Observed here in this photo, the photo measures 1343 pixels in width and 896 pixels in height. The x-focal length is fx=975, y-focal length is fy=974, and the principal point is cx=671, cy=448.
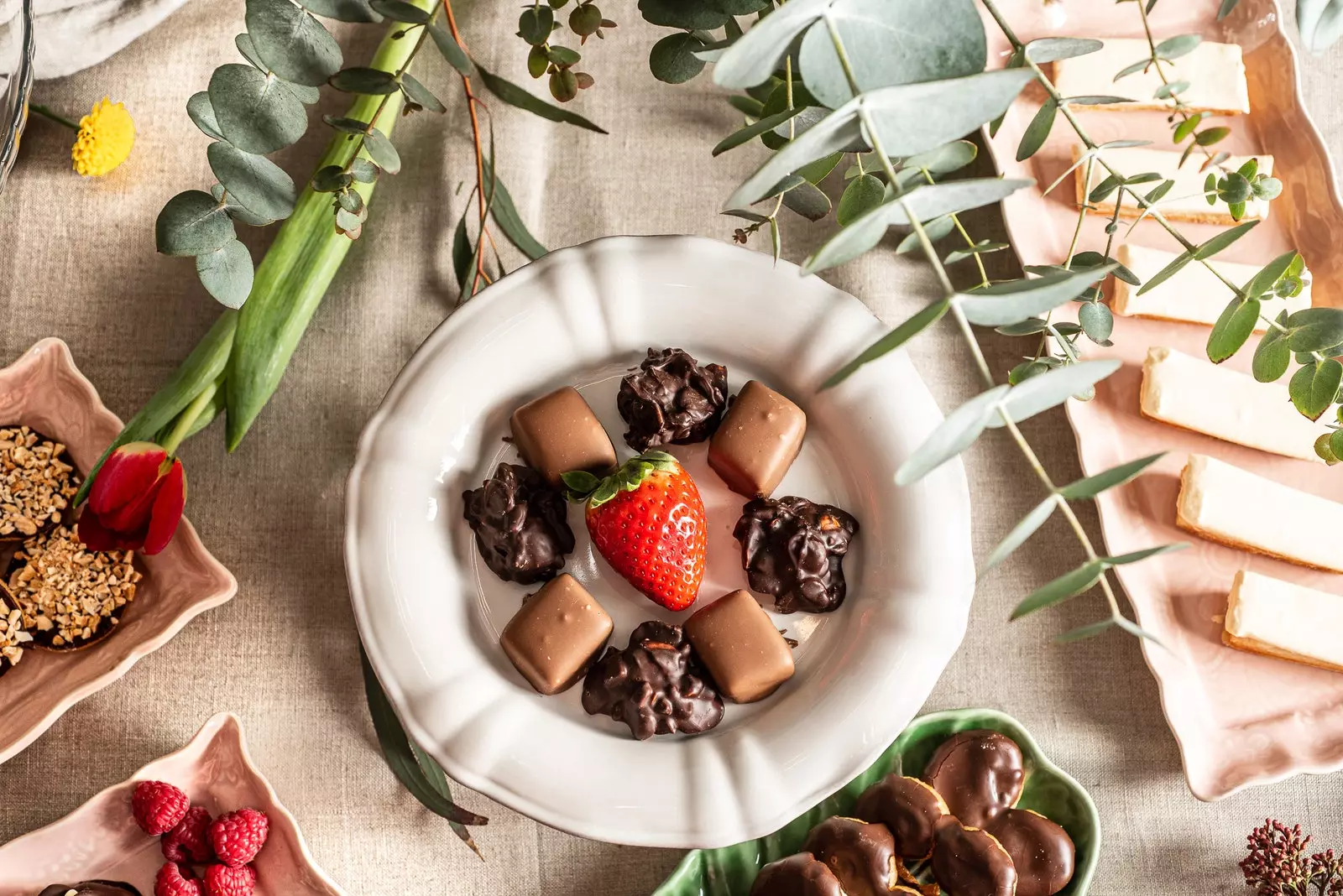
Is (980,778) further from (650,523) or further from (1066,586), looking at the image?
(1066,586)

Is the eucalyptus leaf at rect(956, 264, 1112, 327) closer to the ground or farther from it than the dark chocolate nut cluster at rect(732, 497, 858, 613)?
farther from it

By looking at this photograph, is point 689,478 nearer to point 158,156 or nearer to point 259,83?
point 259,83

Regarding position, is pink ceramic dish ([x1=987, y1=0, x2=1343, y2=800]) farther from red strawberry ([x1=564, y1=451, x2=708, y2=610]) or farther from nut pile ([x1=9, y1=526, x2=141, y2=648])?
nut pile ([x1=9, y1=526, x2=141, y2=648])

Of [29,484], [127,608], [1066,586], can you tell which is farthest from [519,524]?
[1066,586]

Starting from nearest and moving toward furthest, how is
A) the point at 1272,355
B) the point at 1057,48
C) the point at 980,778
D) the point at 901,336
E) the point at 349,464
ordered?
the point at 901,336 < the point at 1057,48 < the point at 1272,355 < the point at 980,778 < the point at 349,464

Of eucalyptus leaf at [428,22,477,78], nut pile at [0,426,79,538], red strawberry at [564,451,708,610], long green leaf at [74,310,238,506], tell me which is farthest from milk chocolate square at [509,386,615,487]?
nut pile at [0,426,79,538]

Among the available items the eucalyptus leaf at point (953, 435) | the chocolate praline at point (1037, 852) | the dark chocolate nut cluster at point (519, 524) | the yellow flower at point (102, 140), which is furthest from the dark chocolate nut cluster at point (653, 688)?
the yellow flower at point (102, 140)
